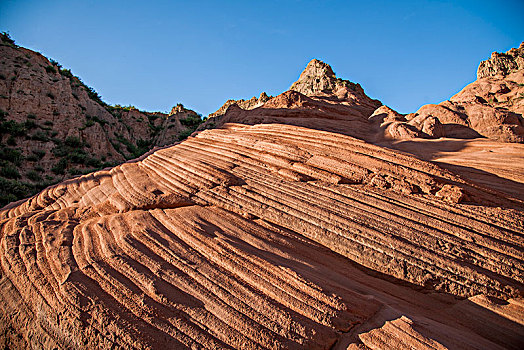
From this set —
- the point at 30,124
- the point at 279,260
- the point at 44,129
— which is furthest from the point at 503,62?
the point at 30,124

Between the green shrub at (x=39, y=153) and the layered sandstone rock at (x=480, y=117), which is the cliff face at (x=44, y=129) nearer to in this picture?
the green shrub at (x=39, y=153)

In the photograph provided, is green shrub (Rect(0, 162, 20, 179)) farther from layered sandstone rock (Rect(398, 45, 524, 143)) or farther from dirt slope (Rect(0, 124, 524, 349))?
layered sandstone rock (Rect(398, 45, 524, 143))

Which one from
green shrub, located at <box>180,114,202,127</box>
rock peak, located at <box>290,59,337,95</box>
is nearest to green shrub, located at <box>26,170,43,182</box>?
green shrub, located at <box>180,114,202,127</box>

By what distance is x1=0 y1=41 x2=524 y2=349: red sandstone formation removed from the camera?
3254mm

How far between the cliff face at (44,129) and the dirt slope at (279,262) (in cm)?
1220

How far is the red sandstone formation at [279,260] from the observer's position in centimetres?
325

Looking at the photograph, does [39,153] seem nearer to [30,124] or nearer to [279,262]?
[30,124]

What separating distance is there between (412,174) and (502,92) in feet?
73.3

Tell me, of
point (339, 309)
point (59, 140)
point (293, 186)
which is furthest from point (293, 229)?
point (59, 140)

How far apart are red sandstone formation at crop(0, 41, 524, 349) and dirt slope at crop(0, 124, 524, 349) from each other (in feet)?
0.07

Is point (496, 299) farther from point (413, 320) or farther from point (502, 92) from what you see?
point (502, 92)

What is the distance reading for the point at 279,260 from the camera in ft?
14.1

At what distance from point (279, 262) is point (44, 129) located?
978 inches

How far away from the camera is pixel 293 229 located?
5.25 m
